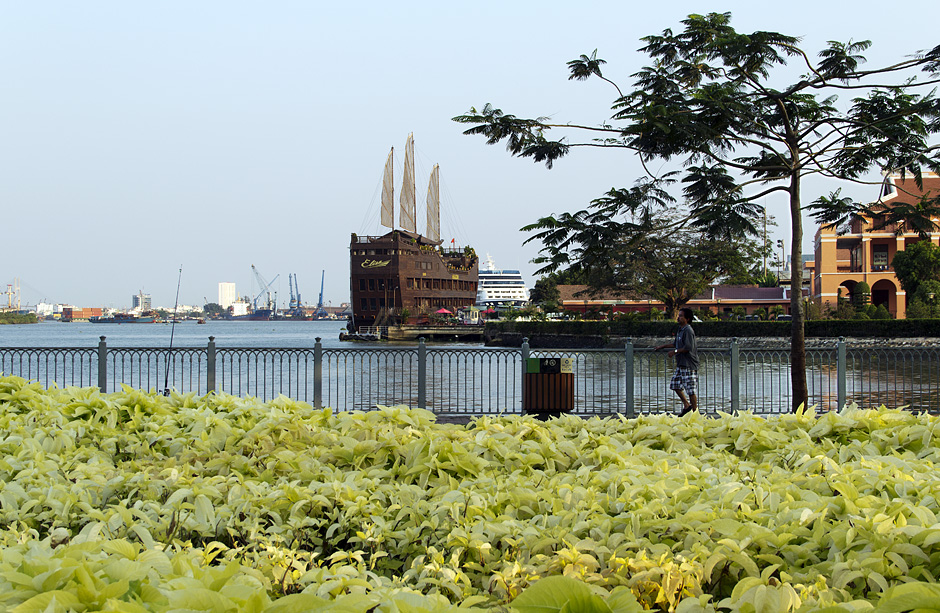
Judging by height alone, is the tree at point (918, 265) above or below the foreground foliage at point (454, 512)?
above

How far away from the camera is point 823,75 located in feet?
30.9

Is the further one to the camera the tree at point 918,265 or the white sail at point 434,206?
the white sail at point 434,206

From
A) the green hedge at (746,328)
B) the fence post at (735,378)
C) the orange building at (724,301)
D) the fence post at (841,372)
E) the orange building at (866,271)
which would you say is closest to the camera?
the fence post at (841,372)

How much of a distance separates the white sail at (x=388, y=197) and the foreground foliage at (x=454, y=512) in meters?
111

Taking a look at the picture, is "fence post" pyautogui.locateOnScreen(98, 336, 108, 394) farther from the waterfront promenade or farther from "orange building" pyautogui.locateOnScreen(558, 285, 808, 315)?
"orange building" pyautogui.locateOnScreen(558, 285, 808, 315)

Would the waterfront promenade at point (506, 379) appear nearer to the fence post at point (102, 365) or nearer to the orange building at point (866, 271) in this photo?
the fence post at point (102, 365)

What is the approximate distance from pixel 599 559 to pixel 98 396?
174 inches

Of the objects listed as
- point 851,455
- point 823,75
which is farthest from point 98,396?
point 823,75

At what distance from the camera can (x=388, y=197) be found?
383ft

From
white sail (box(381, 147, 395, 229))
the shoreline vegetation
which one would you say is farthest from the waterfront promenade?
white sail (box(381, 147, 395, 229))

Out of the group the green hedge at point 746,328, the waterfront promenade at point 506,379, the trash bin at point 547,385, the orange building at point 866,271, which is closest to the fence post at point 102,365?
the waterfront promenade at point 506,379

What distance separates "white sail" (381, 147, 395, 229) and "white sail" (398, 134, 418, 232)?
166 centimetres

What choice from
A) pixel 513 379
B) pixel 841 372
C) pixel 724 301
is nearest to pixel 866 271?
pixel 724 301

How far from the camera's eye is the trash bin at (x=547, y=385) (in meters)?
10.8
